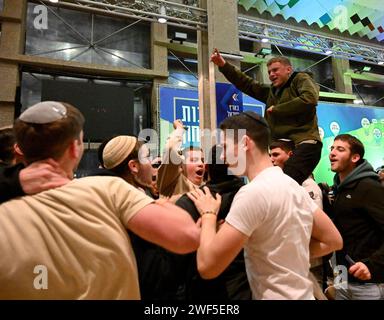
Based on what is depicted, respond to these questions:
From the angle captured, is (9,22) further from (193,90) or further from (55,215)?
(55,215)

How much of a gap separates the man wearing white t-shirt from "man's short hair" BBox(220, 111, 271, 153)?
0.10m

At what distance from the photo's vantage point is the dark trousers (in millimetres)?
2445

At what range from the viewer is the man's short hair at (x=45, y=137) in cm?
104

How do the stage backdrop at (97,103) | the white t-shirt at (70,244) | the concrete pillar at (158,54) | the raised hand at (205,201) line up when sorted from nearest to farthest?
the white t-shirt at (70,244), the raised hand at (205,201), the stage backdrop at (97,103), the concrete pillar at (158,54)

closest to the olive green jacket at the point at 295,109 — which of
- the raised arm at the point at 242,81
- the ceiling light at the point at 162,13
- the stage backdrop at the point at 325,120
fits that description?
the raised arm at the point at 242,81

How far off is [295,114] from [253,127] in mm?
1165

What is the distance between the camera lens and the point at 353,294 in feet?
7.52

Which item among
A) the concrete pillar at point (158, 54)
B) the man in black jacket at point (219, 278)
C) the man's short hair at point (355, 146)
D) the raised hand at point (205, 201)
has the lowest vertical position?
the man in black jacket at point (219, 278)

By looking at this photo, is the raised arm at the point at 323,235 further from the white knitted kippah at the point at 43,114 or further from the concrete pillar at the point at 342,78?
the concrete pillar at the point at 342,78

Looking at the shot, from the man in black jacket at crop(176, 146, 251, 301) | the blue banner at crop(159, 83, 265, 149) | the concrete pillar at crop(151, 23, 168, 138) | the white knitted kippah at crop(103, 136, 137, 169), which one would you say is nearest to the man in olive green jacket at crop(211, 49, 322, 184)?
the man in black jacket at crop(176, 146, 251, 301)

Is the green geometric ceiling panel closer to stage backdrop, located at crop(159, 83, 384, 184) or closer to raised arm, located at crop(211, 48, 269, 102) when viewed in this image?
stage backdrop, located at crop(159, 83, 384, 184)

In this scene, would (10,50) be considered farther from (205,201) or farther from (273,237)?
(273,237)
